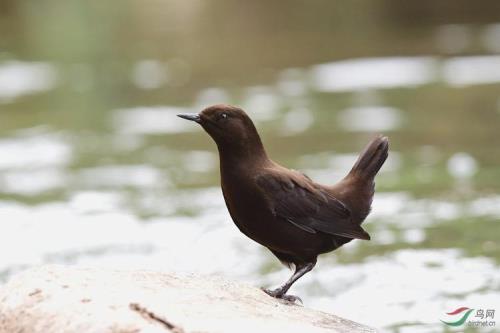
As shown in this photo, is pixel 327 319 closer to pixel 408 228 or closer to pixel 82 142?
pixel 408 228

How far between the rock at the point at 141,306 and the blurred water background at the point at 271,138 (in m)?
1.93

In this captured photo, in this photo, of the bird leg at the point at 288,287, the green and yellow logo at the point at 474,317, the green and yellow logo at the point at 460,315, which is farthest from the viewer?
the green and yellow logo at the point at 474,317

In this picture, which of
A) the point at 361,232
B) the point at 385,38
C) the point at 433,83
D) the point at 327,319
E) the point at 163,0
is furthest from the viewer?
the point at 163,0

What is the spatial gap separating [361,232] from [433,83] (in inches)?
390

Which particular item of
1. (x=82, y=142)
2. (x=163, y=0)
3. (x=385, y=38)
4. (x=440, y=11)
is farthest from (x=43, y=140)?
(x=163, y=0)

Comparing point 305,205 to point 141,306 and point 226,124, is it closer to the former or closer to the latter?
point 226,124

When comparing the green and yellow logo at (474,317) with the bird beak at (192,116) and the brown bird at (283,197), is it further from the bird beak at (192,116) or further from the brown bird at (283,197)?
the bird beak at (192,116)

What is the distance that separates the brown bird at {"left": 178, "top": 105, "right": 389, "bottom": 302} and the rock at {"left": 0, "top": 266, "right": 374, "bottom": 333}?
0.27 meters

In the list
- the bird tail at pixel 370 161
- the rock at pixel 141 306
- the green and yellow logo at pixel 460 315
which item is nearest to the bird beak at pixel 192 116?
the rock at pixel 141 306

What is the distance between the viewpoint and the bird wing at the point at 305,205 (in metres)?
4.86

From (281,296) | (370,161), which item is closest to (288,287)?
(281,296)

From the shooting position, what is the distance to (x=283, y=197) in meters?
4.91

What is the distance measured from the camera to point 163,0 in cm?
2791

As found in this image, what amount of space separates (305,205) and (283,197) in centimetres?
18
